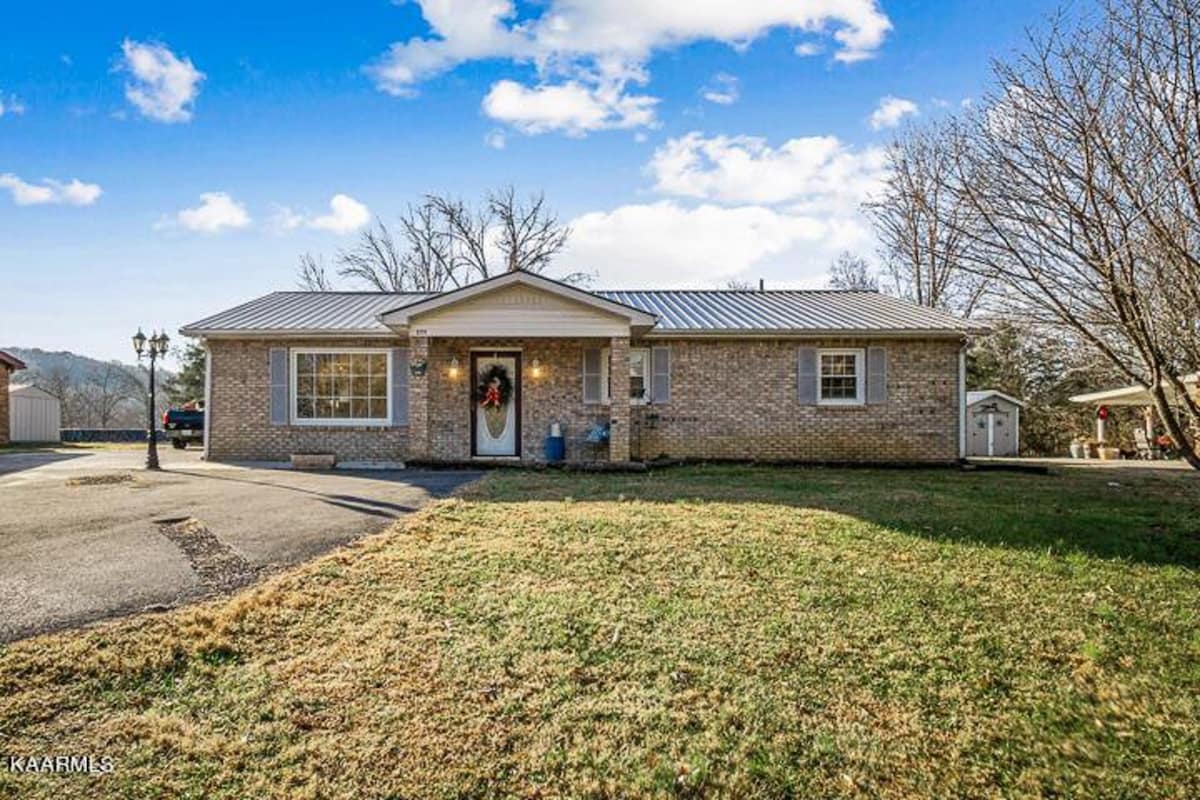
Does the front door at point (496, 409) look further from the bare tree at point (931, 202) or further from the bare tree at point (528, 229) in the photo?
the bare tree at point (528, 229)

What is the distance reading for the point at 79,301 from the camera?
17.8m

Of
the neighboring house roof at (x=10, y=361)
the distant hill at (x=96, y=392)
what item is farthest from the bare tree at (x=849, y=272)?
the distant hill at (x=96, y=392)

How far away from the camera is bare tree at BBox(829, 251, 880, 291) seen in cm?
3044

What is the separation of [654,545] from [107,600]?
13.2 ft

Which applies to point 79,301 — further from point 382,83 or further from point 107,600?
point 107,600

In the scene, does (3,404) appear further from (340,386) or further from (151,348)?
(340,386)

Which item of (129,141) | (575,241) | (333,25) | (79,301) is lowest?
(79,301)

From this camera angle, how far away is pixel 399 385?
13.1 metres

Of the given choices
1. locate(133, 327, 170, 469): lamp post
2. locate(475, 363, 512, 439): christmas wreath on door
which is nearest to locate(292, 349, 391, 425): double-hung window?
locate(475, 363, 512, 439): christmas wreath on door

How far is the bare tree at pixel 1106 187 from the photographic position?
4.47 meters

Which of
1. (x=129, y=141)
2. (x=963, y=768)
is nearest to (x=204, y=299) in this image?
(x=129, y=141)

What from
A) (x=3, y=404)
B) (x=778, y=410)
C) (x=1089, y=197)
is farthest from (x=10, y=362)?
(x=1089, y=197)

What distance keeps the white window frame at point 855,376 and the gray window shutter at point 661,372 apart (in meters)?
3.13

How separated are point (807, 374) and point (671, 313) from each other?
3261mm
